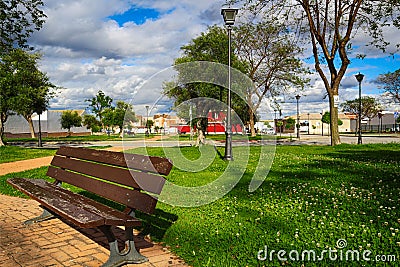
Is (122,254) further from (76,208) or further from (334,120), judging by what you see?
(334,120)

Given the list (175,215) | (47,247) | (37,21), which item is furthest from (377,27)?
(47,247)

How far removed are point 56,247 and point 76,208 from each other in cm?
74

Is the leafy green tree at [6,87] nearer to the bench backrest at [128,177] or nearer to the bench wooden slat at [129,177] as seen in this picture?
the bench backrest at [128,177]

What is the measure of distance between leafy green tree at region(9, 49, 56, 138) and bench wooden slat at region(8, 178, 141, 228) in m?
19.5

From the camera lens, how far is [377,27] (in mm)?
19266

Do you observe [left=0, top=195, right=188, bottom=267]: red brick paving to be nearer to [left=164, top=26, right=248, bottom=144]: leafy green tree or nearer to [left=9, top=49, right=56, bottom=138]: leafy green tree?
[left=164, top=26, right=248, bottom=144]: leafy green tree

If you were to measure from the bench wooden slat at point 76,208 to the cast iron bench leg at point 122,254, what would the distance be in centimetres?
14

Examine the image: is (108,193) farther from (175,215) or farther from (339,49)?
(339,49)

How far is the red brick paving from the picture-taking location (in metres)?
3.89

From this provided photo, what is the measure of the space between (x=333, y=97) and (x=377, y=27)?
4037mm

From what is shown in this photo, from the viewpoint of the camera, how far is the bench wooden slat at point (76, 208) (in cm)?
346

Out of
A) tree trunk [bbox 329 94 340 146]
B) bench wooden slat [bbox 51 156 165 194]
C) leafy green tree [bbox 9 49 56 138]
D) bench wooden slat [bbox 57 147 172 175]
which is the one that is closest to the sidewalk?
bench wooden slat [bbox 51 156 165 194]

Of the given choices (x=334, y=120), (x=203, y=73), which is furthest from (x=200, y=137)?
(x=334, y=120)

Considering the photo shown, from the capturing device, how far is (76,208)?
3.94m
